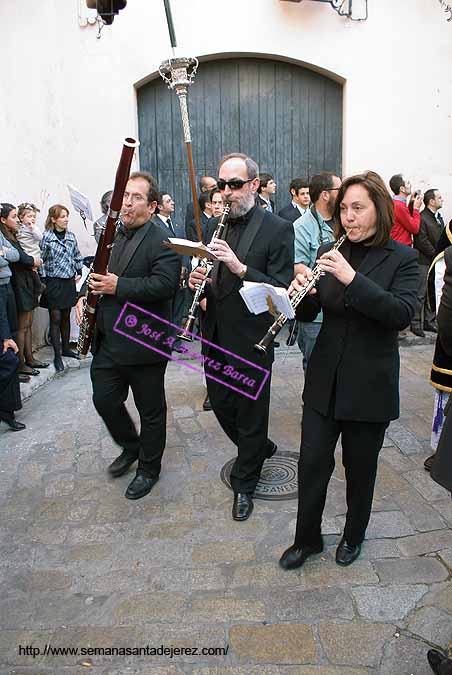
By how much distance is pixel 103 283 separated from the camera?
12.4 feet

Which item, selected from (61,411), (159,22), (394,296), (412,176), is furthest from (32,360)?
(412,176)

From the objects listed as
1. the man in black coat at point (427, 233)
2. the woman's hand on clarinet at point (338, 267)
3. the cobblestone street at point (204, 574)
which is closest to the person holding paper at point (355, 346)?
the woman's hand on clarinet at point (338, 267)

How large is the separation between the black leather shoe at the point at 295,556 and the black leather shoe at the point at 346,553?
131 mm

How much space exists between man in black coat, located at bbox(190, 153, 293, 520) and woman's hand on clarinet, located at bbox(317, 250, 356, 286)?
816 millimetres

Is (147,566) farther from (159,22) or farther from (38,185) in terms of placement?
(159,22)

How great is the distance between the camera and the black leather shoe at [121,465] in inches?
176

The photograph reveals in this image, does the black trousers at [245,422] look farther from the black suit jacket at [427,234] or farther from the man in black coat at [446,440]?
the black suit jacket at [427,234]

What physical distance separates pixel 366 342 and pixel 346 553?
119 cm

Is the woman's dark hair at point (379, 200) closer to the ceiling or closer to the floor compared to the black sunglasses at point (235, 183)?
closer to the floor

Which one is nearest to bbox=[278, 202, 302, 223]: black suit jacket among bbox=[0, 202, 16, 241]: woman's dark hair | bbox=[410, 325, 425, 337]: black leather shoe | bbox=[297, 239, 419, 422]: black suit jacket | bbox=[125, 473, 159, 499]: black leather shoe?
bbox=[410, 325, 425, 337]: black leather shoe

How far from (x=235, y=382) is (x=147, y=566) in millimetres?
1170

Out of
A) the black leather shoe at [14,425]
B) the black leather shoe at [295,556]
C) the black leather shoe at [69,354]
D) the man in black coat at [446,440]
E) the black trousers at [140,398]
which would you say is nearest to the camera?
the man in black coat at [446,440]

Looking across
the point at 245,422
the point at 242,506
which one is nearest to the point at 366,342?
the point at 245,422

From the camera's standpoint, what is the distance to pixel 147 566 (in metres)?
3.40
